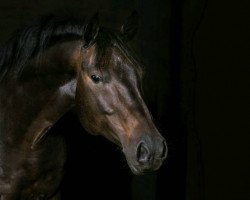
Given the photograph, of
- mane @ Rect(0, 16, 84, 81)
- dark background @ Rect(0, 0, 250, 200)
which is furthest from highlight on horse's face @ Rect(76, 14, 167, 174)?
dark background @ Rect(0, 0, 250, 200)

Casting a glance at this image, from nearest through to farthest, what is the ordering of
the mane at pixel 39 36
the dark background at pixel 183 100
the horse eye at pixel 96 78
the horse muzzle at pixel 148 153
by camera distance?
1. the horse muzzle at pixel 148 153
2. the horse eye at pixel 96 78
3. the mane at pixel 39 36
4. the dark background at pixel 183 100

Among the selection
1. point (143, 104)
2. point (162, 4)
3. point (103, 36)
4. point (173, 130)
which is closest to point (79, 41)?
point (103, 36)

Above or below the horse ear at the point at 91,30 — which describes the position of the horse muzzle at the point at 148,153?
below

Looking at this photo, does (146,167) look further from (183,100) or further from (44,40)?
(183,100)

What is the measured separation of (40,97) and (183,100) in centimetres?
134

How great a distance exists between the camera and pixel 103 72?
93.2 inches

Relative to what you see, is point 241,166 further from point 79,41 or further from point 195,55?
point 79,41

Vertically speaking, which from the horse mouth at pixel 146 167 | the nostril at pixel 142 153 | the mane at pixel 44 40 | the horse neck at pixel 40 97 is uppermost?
the mane at pixel 44 40

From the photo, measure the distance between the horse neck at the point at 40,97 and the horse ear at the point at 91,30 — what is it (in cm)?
9

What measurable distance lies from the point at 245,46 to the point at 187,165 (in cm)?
90

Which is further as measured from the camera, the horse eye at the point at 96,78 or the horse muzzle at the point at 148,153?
the horse eye at the point at 96,78

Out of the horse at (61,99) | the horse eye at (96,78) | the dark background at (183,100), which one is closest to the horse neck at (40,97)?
the horse at (61,99)

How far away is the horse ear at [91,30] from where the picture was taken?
2336mm

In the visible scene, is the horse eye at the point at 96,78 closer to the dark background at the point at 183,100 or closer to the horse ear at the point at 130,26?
the horse ear at the point at 130,26
